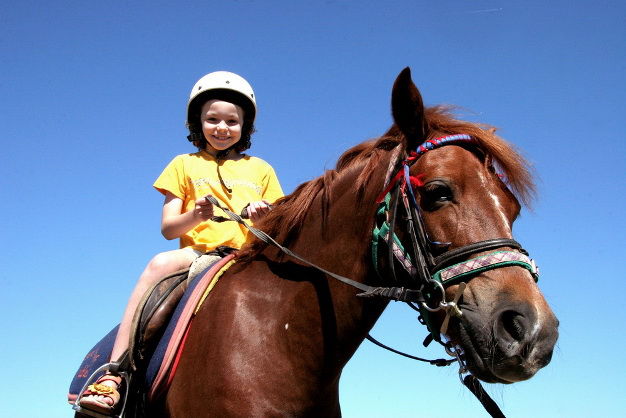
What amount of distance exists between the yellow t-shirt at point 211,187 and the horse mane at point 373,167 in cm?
74

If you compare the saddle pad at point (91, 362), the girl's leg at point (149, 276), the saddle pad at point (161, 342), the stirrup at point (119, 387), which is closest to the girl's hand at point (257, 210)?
the saddle pad at point (161, 342)

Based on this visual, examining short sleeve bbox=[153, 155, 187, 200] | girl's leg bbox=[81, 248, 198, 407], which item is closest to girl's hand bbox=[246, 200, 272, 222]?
girl's leg bbox=[81, 248, 198, 407]

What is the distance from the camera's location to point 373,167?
13.7 feet

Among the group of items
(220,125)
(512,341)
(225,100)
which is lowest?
(512,341)

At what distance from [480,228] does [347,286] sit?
3.20ft

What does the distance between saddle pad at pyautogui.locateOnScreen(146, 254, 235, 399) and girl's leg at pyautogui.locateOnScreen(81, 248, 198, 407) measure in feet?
1.31

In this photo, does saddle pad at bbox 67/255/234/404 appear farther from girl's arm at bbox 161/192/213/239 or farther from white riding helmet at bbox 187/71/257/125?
white riding helmet at bbox 187/71/257/125

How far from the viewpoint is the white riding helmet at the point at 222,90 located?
18.8 ft

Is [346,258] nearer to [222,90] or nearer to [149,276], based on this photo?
[149,276]

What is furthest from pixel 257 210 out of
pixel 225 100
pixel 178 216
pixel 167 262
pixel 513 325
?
pixel 513 325

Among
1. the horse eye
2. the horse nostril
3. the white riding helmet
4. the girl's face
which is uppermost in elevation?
the white riding helmet

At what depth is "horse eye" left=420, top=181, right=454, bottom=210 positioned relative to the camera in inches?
144

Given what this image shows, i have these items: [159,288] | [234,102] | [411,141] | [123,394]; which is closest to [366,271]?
[411,141]

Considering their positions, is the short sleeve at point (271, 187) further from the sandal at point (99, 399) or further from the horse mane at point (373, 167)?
the sandal at point (99, 399)
